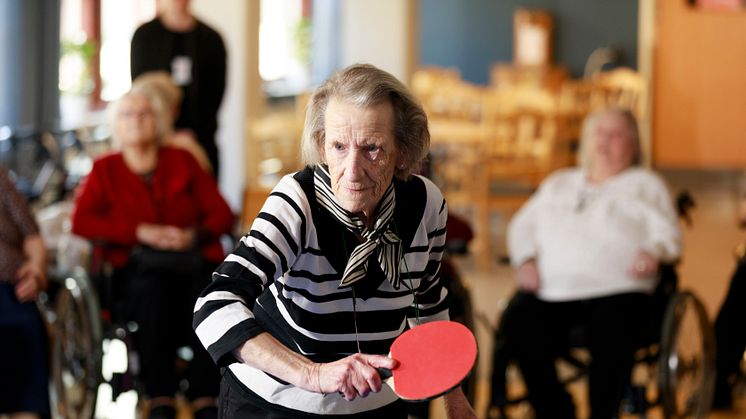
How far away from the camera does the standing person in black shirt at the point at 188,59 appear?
536cm

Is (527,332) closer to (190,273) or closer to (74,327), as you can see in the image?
(190,273)

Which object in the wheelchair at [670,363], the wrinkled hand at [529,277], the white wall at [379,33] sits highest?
the white wall at [379,33]

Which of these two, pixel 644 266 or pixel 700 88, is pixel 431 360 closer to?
pixel 644 266

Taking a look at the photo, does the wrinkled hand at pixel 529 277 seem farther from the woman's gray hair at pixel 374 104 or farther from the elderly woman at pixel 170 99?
the woman's gray hair at pixel 374 104

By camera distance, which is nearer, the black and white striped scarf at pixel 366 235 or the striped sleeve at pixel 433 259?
the black and white striped scarf at pixel 366 235

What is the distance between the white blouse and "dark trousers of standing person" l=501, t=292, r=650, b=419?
0.19ft

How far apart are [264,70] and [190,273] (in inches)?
390

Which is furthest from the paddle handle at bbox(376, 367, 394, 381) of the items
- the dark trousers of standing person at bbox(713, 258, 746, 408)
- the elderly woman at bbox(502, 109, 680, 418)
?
the dark trousers of standing person at bbox(713, 258, 746, 408)

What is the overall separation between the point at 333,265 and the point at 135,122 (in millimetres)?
2258

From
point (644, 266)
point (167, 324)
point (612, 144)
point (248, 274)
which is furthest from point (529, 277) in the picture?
point (248, 274)

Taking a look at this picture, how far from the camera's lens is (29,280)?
3600mm

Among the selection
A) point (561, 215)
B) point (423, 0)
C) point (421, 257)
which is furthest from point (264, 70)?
point (421, 257)

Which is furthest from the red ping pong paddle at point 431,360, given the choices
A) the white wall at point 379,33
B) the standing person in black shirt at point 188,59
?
the white wall at point 379,33

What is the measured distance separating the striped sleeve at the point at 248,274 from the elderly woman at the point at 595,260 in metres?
2.15
